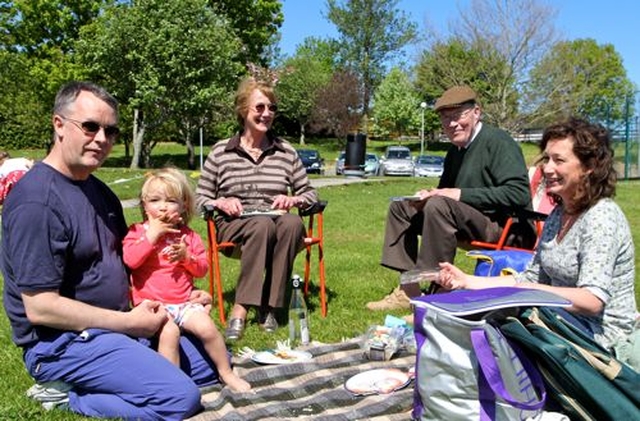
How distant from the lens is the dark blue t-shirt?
2.59 metres

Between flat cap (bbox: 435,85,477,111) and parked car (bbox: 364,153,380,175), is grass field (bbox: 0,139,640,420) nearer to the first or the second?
flat cap (bbox: 435,85,477,111)

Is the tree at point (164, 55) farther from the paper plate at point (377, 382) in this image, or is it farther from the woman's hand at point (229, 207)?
the paper plate at point (377, 382)

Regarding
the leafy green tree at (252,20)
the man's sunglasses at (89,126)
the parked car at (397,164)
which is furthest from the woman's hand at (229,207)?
the leafy green tree at (252,20)

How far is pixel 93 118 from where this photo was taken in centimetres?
274

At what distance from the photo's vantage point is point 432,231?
14.3 ft

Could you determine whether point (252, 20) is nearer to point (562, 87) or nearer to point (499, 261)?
point (562, 87)

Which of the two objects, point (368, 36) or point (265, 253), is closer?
point (265, 253)

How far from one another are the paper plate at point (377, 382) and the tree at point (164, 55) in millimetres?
21849

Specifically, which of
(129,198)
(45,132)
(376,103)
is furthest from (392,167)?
(376,103)

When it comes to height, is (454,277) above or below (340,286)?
above

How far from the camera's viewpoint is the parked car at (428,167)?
88.2ft

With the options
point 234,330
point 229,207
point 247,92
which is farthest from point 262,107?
point 234,330

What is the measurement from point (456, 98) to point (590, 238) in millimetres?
2113

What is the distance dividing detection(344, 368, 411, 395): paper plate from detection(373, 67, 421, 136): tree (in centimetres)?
4396
